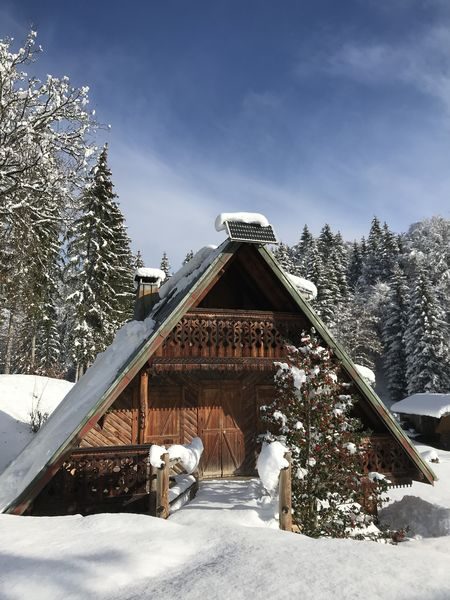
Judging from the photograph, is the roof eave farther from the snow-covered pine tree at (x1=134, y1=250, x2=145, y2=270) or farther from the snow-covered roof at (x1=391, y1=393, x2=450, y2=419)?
the snow-covered pine tree at (x1=134, y1=250, x2=145, y2=270)

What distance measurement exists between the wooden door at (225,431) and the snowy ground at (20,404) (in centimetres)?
918

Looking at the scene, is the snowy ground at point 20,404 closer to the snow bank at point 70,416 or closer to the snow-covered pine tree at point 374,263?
the snow bank at point 70,416

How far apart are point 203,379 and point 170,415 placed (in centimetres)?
143

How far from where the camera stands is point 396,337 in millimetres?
51031

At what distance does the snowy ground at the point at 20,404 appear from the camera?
18.4 meters

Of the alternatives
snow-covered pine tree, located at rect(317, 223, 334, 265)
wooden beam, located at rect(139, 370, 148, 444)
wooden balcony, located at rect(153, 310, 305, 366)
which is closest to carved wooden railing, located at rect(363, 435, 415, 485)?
wooden balcony, located at rect(153, 310, 305, 366)

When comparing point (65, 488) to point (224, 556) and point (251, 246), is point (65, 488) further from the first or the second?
point (251, 246)

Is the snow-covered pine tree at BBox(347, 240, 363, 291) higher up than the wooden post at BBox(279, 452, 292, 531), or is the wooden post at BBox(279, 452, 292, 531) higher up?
the snow-covered pine tree at BBox(347, 240, 363, 291)

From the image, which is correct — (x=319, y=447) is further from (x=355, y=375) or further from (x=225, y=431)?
(x=225, y=431)

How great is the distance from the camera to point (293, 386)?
898 centimetres

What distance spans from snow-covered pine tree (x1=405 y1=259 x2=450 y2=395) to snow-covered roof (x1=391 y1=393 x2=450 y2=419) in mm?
8055

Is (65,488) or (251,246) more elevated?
(251,246)

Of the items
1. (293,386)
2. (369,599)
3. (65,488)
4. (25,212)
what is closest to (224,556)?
(369,599)

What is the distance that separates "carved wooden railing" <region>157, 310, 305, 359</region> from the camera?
1053 cm
